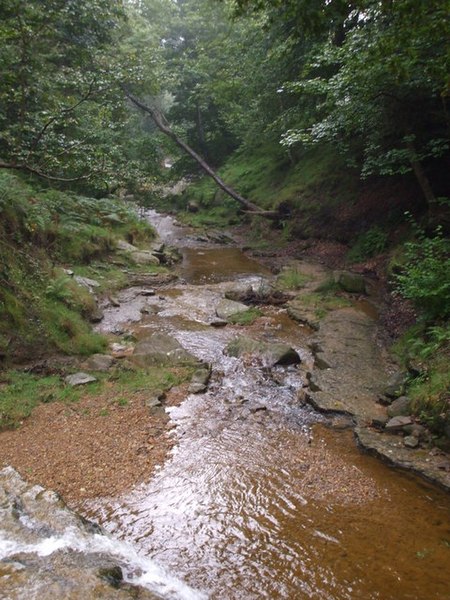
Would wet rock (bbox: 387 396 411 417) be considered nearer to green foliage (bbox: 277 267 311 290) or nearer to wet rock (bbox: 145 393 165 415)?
wet rock (bbox: 145 393 165 415)

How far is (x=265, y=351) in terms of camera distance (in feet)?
27.8

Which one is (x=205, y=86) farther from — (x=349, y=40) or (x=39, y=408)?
(x=39, y=408)

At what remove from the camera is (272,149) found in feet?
84.8

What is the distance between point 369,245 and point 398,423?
941 cm

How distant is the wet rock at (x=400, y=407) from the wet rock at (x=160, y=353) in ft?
11.9

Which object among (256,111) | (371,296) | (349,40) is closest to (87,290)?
(371,296)

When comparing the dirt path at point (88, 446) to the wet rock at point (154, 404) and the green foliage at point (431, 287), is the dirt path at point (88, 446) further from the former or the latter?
the green foliage at point (431, 287)

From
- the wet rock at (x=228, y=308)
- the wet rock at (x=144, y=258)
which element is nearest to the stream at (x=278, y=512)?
the wet rock at (x=228, y=308)

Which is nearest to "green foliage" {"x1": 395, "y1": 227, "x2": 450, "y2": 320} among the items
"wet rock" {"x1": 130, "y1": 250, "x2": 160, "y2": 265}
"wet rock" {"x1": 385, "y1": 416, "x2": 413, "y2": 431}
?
"wet rock" {"x1": 385, "y1": 416, "x2": 413, "y2": 431}

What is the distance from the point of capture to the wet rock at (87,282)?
11681 millimetres

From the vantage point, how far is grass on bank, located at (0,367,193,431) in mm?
6343

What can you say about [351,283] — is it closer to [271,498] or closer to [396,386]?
[396,386]

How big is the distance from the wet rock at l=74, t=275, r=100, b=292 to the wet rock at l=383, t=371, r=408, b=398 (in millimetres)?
8098

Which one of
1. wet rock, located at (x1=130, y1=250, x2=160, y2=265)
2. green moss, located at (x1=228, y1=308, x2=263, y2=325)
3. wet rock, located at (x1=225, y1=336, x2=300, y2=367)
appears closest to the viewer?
wet rock, located at (x1=225, y1=336, x2=300, y2=367)
